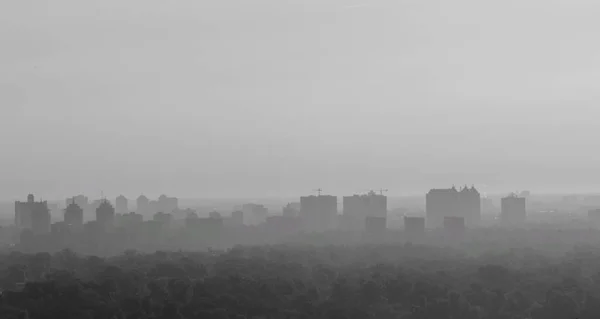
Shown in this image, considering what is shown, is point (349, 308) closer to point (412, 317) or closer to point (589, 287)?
point (412, 317)

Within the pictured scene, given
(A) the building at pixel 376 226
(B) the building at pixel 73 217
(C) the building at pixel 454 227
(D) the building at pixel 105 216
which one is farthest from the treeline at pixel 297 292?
(B) the building at pixel 73 217

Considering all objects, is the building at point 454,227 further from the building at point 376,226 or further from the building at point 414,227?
the building at point 376,226

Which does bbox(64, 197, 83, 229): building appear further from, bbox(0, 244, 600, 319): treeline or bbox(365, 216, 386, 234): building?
bbox(0, 244, 600, 319): treeline

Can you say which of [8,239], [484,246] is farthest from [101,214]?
[484,246]

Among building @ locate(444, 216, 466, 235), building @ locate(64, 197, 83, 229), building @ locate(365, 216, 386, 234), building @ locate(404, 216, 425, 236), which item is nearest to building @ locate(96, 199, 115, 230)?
building @ locate(64, 197, 83, 229)

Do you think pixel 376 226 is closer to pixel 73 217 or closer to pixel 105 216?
pixel 105 216

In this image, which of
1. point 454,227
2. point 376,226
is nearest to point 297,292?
point 454,227

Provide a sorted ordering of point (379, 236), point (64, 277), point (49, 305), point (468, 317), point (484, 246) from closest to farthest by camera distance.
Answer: point (49, 305), point (468, 317), point (64, 277), point (484, 246), point (379, 236)

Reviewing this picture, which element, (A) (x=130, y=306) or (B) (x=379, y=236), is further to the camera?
(B) (x=379, y=236)
